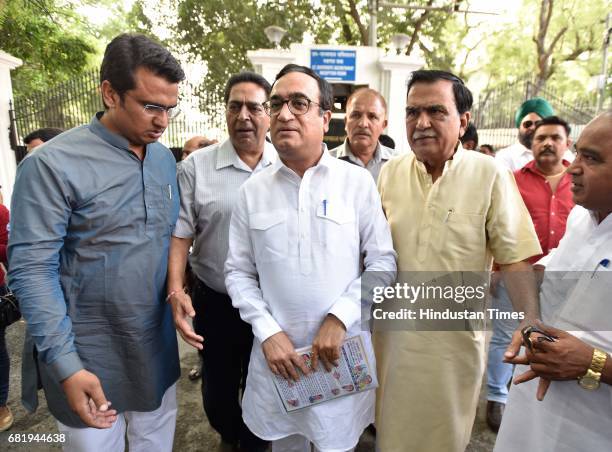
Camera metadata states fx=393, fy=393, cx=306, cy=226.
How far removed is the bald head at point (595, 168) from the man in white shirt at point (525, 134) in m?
2.69

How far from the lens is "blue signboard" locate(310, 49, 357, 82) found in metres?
10.1

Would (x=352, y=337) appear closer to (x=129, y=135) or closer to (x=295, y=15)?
(x=129, y=135)

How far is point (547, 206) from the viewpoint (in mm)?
2922

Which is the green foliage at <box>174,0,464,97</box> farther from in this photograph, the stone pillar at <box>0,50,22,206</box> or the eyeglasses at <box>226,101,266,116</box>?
the eyeglasses at <box>226,101,266,116</box>

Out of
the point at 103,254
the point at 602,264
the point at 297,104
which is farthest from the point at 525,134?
the point at 103,254

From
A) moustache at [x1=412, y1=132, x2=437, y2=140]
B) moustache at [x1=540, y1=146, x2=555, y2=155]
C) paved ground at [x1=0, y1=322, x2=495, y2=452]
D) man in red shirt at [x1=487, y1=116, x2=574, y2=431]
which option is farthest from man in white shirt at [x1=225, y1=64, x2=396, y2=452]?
moustache at [x1=540, y1=146, x2=555, y2=155]

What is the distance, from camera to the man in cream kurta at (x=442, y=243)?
1.81 metres

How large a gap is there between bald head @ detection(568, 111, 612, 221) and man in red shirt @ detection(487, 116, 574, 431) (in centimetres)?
151

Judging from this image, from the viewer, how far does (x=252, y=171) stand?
229 centimetres

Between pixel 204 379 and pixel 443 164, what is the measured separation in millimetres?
1937

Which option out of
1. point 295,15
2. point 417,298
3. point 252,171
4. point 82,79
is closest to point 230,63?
point 295,15

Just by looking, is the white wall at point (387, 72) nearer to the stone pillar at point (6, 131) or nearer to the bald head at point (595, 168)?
the stone pillar at point (6, 131)

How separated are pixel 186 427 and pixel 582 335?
2572mm

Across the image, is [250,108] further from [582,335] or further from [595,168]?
[582,335]
